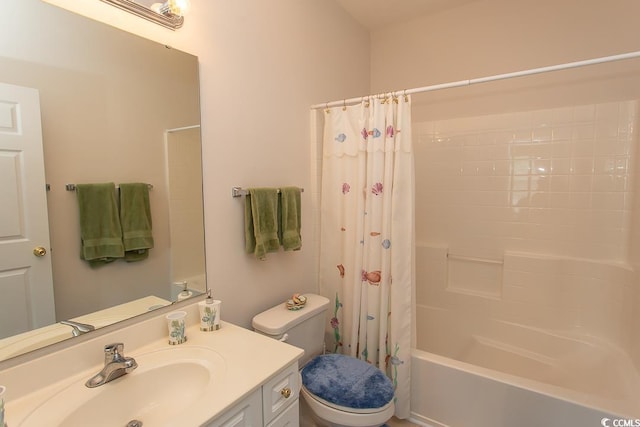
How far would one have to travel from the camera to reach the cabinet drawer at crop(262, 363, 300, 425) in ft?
3.35

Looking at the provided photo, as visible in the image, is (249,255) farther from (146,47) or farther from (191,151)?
(146,47)

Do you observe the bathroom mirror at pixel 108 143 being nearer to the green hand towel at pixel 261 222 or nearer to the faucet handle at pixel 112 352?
the faucet handle at pixel 112 352

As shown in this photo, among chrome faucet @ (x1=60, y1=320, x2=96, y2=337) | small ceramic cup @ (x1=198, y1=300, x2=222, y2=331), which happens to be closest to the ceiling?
small ceramic cup @ (x1=198, y1=300, x2=222, y2=331)

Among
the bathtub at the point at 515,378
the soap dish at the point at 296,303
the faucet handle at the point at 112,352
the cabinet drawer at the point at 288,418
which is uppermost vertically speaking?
the faucet handle at the point at 112,352

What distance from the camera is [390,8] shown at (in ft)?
7.88

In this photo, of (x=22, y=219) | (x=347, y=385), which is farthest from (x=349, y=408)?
(x=22, y=219)

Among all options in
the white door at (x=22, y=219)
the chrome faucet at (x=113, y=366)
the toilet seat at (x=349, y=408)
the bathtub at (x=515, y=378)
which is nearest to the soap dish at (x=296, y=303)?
the toilet seat at (x=349, y=408)

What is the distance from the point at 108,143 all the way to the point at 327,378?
135 cm

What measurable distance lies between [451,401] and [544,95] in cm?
206

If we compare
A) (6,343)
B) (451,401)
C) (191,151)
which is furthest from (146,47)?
(451,401)

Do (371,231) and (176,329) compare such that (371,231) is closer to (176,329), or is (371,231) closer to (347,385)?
(347,385)

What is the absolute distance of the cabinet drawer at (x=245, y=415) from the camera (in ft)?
2.89

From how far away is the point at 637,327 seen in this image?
70.8 inches

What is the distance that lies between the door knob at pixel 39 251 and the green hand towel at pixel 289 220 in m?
0.98
